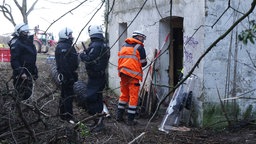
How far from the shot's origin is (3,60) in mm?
17188

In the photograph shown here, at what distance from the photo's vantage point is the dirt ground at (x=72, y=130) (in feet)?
16.1

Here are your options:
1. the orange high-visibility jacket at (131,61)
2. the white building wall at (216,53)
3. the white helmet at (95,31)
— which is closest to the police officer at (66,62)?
the white helmet at (95,31)

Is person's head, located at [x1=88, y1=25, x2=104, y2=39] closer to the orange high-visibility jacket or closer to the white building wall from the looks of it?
the orange high-visibility jacket

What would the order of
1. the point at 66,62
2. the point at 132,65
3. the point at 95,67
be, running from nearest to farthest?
the point at 95,67
the point at 66,62
the point at 132,65

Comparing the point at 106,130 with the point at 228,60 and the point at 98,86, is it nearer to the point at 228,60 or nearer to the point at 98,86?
the point at 98,86

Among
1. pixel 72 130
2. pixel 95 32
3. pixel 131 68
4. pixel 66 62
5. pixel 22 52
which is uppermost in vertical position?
pixel 95 32

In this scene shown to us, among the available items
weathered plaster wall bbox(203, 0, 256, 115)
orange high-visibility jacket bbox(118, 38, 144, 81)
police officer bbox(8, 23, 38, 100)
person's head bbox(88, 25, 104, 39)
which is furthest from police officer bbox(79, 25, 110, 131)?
weathered plaster wall bbox(203, 0, 256, 115)

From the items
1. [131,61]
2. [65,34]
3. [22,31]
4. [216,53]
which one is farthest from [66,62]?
[216,53]

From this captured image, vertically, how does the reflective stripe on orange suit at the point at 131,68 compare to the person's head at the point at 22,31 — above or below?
below

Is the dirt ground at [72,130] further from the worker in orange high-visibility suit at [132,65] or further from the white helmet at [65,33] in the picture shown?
the white helmet at [65,33]

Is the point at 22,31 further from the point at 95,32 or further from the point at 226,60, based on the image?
the point at 226,60

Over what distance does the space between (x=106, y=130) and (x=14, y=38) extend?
259cm

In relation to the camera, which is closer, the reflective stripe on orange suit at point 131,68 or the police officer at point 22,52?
the police officer at point 22,52

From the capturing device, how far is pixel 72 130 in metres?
5.00
